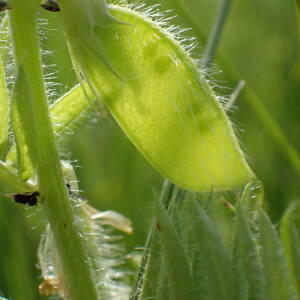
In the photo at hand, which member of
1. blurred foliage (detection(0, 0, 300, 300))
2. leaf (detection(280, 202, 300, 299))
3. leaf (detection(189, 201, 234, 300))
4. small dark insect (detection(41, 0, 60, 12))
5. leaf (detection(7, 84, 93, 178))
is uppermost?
small dark insect (detection(41, 0, 60, 12))

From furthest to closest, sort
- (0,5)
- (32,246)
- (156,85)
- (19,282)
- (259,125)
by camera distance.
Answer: (259,125) < (32,246) < (19,282) < (156,85) < (0,5)

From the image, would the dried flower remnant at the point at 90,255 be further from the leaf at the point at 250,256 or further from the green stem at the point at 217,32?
the green stem at the point at 217,32

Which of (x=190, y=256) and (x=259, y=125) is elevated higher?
(x=190, y=256)

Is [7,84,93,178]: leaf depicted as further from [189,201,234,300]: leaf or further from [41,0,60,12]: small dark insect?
[189,201,234,300]: leaf

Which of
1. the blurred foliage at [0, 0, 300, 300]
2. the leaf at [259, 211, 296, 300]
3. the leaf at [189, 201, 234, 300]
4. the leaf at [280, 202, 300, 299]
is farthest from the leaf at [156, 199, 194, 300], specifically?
the blurred foliage at [0, 0, 300, 300]

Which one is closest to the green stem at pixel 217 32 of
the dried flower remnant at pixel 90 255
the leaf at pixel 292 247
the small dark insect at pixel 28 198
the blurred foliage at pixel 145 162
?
the blurred foliage at pixel 145 162

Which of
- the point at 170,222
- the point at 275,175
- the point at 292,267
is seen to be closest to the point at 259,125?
the point at 275,175

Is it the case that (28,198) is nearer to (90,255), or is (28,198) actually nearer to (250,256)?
(90,255)

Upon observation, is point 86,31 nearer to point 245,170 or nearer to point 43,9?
point 43,9
